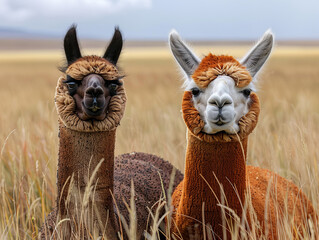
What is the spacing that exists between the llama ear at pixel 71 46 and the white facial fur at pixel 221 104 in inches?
27.5

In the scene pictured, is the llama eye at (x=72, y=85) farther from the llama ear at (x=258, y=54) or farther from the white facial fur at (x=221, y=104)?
the llama ear at (x=258, y=54)

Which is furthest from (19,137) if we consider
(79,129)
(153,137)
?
(79,129)

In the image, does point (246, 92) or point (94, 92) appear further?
point (246, 92)

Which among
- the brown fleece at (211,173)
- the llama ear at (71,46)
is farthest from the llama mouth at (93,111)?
the brown fleece at (211,173)

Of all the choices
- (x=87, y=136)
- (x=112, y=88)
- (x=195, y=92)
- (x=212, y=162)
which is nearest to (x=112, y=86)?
(x=112, y=88)

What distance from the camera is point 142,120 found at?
765cm

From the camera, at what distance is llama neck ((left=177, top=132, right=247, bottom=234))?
2.71m

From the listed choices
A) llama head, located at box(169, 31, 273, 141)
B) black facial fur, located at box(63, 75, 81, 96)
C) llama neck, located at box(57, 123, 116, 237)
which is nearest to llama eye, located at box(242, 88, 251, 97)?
llama head, located at box(169, 31, 273, 141)

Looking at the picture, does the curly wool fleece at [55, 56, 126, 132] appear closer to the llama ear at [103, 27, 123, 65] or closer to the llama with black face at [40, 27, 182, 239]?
the llama with black face at [40, 27, 182, 239]

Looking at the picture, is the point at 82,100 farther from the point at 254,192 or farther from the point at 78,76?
the point at 254,192

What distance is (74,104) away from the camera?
2629 mm

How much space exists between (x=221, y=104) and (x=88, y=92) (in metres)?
0.72

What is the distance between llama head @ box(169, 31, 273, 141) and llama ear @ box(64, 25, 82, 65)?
1.94ft

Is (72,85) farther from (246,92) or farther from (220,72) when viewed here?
(246,92)
